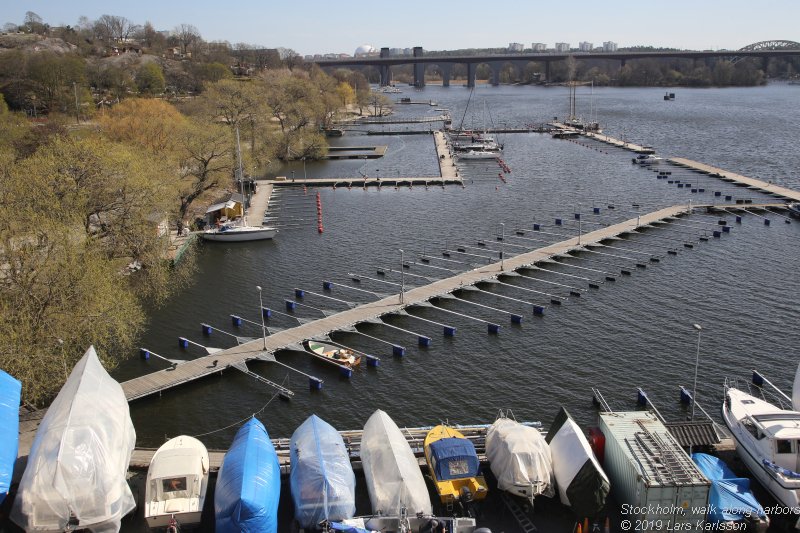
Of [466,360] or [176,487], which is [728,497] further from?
[176,487]

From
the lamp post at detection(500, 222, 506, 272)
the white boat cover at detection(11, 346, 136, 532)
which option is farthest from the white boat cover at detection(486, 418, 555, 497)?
the lamp post at detection(500, 222, 506, 272)

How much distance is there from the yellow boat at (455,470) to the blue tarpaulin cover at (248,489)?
5.99 metres

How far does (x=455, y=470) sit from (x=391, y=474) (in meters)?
2.77

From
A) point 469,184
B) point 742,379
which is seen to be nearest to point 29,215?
point 742,379

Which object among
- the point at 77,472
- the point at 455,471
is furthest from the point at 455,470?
the point at 77,472

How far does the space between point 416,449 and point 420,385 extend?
10.1 m

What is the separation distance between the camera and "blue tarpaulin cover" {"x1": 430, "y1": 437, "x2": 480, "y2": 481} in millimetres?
25688

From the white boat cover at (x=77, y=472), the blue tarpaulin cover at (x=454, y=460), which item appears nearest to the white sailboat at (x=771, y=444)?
the blue tarpaulin cover at (x=454, y=460)

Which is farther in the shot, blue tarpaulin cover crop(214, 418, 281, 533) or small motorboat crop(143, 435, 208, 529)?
small motorboat crop(143, 435, 208, 529)

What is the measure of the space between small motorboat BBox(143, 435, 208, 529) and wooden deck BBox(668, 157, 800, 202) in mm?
78411

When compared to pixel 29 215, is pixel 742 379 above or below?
below

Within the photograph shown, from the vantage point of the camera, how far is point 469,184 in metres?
96.9

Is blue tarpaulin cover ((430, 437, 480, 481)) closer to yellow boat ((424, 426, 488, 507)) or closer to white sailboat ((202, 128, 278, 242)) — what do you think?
yellow boat ((424, 426, 488, 507))

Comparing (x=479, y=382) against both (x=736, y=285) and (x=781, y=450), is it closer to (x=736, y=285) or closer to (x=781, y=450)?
(x=781, y=450)
